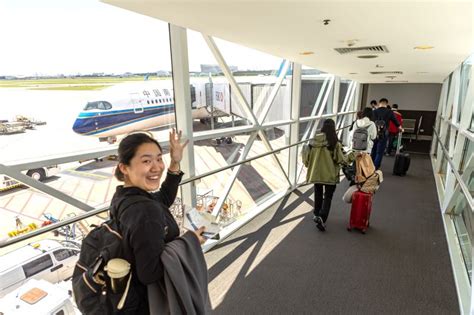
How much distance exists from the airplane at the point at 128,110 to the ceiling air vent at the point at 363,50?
1697 millimetres

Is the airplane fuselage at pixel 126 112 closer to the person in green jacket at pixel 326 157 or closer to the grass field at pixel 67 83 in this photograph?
the grass field at pixel 67 83

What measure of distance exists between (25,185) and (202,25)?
5.42 feet

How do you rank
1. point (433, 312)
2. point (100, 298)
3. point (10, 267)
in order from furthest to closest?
point (10, 267)
point (433, 312)
point (100, 298)

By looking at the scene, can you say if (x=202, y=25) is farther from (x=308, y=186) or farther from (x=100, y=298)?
(x=308, y=186)

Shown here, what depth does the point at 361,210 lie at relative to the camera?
3.50m

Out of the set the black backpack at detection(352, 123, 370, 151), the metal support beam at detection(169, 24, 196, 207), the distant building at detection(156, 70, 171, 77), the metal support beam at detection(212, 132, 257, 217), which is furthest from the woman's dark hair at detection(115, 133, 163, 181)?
the black backpack at detection(352, 123, 370, 151)

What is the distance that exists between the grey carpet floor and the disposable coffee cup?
1559 millimetres

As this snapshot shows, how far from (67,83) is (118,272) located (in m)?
1.78

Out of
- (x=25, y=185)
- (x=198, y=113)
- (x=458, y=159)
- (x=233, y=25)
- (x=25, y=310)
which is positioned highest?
(x=233, y=25)

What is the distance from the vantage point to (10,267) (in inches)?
111

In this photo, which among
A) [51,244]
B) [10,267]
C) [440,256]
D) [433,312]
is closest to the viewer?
[433,312]

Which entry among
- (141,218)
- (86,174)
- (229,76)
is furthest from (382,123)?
(141,218)

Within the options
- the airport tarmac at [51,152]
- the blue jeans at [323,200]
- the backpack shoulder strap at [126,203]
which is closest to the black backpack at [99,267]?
the backpack shoulder strap at [126,203]

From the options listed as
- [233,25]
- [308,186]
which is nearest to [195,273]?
[233,25]
